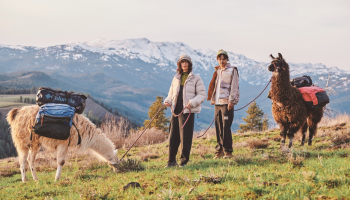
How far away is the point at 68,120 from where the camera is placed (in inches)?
248

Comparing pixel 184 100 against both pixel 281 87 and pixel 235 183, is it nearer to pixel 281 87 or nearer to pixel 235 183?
pixel 235 183

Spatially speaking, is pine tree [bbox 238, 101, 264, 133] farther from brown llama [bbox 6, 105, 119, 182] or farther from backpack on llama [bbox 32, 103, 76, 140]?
backpack on llama [bbox 32, 103, 76, 140]

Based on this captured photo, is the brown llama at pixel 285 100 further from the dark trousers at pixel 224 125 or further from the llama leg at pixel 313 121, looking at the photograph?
the dark trousers at pixel 224 125

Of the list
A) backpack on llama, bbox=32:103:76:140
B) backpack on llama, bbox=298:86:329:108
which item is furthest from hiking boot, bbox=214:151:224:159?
backpack on llama, bbox=32:103:76:140

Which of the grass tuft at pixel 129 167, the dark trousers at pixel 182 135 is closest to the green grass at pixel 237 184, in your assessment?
the grass tuft at pixel 129 167

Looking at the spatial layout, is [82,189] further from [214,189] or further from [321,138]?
[321,138]

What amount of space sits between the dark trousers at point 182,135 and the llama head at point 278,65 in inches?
114

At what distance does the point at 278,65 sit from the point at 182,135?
11.4ft

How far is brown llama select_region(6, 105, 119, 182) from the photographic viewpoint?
6.54 metres

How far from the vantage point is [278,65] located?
753 cm

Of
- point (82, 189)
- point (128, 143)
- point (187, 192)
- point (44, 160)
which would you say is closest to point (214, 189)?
point (187, 192)

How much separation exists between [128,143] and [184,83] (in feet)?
30.6

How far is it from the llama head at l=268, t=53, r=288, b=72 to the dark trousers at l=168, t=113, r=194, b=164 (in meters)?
2.89

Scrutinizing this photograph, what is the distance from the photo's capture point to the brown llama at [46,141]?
21.5 feet
